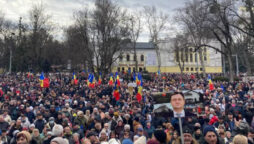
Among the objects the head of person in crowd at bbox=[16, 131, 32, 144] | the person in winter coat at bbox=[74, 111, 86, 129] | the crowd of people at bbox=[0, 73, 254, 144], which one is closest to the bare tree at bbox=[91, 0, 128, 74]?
the crowd of people at bbox=[0, 73, 254, 144]

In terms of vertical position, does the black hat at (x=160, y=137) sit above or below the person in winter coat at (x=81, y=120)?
above

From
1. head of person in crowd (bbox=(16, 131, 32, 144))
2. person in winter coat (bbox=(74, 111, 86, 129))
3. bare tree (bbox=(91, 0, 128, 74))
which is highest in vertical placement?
bare tree (bbox=(91, 0, 128, 74))

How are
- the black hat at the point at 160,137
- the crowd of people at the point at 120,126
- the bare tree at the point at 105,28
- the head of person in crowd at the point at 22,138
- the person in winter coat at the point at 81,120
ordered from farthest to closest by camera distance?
the bare tree at the point at 105,28
the person in winter coat at the point at 81,120
the crowd of people at the point at 120,126
the head of person in crowd at the point at 22,138
the black hat at the point at 160,137

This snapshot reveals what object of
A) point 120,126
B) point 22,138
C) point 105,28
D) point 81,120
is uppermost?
point 105,28

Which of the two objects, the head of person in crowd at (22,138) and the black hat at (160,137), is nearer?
the black hat at (160,137)

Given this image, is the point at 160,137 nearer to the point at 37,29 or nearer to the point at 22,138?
the point at 22,138

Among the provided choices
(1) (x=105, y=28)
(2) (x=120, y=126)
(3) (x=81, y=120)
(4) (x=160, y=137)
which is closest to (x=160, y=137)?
(4) (x=160, y=137)

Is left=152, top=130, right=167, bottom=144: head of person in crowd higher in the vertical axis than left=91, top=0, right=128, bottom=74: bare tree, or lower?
lower

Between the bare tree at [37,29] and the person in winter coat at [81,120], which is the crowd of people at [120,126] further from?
the bare tree at [37,29]

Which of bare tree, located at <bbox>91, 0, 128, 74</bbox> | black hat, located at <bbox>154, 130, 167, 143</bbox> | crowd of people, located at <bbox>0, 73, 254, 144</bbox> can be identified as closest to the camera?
black hat, located at <bbox>154, 130, 167, 143</bbox>

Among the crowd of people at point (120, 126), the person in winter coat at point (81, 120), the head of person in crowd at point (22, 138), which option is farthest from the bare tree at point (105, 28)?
the head of person in crowd at point (22, 138)

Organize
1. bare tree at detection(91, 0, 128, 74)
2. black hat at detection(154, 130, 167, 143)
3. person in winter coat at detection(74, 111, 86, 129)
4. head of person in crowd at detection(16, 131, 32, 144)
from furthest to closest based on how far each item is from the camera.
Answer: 1. bare tree at detection(91, 0, 128, 74)
2. person in winter coat at detection(74, 111, 86, 129)
3. head of person in crowd at detection(16, 131, 32, 144)
4. black hat at detection(154, 130, 167, 143)

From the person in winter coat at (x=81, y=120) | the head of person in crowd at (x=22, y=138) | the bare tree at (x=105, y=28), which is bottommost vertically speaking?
the person in winter coat at (x=81, y=120)

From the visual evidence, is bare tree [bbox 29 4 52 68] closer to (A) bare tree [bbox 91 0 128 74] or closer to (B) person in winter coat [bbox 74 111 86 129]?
(A) bare tree [bbox 91 0 128 74]
